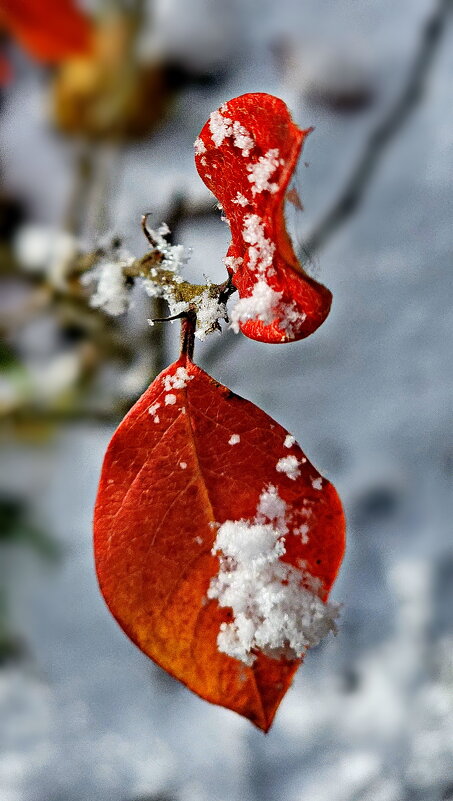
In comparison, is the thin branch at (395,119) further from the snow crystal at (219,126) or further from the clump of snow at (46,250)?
the snow crystal at (219,126)

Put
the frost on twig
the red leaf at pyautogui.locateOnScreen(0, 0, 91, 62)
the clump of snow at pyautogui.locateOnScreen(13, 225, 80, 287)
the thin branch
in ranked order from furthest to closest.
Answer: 1. the thin branch
2. the red leaf at pyautogui.locateOnScreen(0, 0, 91, 62)
3. the clump of snow at pyautogui.locateOnScreen(13, 225, 80, 287)
4. the frost on twig

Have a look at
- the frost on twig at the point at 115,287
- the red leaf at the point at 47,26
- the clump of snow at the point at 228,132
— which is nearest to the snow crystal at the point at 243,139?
the clump of snow at the point at 228,132

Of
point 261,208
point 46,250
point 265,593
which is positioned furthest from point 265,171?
point 46,250

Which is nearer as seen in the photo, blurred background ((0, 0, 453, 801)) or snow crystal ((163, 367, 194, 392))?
snow crystal ((163, 367, 194, 392))

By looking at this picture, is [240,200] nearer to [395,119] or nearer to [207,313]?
[207,313]

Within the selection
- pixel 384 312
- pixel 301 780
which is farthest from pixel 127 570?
pixel 384 312

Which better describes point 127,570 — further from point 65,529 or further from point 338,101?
point 338,101

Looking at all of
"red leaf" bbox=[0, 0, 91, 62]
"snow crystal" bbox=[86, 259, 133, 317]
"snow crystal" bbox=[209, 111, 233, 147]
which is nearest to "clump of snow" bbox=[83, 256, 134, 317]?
"snow crystal" bbox=[86, 259, 133, 317]

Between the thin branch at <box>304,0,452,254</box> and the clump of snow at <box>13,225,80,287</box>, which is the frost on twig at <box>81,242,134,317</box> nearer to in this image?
the clump of snow at <box>13,225,80,287</box>

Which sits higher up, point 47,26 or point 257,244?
point 47,26
